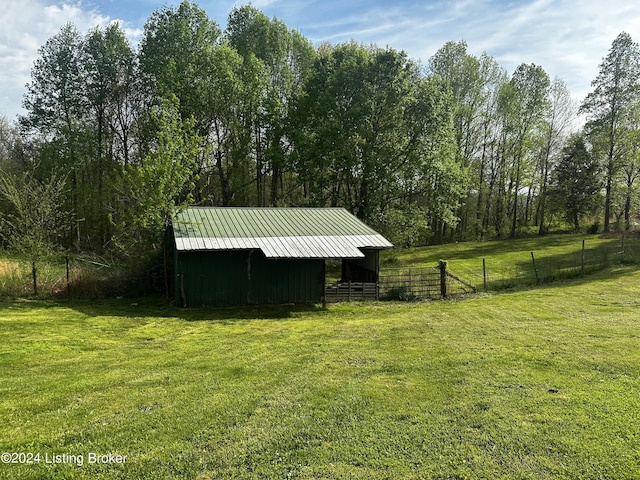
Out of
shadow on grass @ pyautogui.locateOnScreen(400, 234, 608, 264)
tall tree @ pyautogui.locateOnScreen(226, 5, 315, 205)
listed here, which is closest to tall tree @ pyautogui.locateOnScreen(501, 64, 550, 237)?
shadow on grass @ pyautogui.locateOnScreen(400, 234, 608, 264)

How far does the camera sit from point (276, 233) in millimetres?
15789

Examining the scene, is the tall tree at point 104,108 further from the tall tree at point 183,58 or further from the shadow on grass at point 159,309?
the shadow on grass at point 159,309

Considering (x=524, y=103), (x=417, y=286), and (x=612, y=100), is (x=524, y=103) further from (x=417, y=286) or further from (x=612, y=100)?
(x=417, y=286)

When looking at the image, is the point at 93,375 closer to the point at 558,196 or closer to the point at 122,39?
the point at 122,39

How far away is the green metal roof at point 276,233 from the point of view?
46.9 ft

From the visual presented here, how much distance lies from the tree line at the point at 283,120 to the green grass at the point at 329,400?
14.2 m

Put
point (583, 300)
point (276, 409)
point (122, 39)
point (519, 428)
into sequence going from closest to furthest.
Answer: point (519, 428) < point (276, 409) < point (583, 300) < point (122, 39)

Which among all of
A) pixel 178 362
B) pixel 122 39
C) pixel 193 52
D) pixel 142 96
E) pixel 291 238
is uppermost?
pixel 122 39

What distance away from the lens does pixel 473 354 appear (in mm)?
8062

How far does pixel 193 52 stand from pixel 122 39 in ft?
23.7

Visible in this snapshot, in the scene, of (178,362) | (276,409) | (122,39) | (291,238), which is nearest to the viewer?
(276,409)

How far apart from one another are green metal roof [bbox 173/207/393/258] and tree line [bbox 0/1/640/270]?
550 cm

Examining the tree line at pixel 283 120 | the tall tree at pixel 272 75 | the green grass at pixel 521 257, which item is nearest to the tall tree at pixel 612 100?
the tree line at pixel 283 120

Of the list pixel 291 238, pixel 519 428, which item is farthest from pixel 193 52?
pixel 519 428
